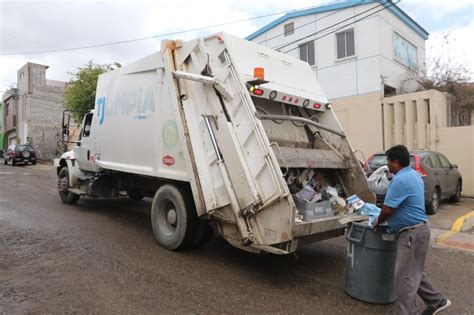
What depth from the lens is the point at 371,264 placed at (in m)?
3.72

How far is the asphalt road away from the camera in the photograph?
3.68 metres

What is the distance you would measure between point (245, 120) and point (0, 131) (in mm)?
48125

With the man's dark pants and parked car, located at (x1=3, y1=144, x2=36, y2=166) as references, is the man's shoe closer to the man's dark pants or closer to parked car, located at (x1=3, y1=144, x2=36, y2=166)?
the man's dark pants

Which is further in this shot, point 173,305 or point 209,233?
point 209,233

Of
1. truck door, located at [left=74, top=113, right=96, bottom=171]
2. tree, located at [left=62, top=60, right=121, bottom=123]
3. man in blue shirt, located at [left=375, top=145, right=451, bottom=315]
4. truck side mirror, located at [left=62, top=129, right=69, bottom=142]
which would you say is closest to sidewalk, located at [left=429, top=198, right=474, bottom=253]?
man in blue shirt, located at [left=375, top=145, right=451, bottom=315]

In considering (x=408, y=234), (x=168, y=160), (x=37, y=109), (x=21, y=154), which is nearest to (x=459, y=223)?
(x=408, y=234)

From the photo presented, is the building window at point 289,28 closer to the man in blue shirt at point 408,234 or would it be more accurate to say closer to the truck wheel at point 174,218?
the truck wheel at point 174,218

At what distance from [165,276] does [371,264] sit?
2279mm

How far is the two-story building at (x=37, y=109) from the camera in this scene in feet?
111

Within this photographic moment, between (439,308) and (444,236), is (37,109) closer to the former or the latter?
(444,236)

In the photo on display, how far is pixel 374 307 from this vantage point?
372cm

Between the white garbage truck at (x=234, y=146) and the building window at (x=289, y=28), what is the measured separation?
10836 millimetres

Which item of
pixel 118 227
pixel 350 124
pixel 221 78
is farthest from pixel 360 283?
pixel 350 124

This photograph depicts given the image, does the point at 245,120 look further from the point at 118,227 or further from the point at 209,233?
the point at 118,227
